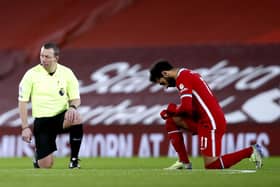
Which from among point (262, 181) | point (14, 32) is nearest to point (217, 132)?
point (262, 181)

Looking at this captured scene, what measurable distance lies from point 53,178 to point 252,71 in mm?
8705

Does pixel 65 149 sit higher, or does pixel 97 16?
pixel 97 16

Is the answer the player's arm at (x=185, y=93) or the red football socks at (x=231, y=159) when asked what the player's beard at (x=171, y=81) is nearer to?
the player's arm at (x=185, y=93)

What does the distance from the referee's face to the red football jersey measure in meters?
1.64

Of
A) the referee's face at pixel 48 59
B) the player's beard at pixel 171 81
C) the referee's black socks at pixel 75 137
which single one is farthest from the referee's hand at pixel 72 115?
the player's beard at pixel 171 81

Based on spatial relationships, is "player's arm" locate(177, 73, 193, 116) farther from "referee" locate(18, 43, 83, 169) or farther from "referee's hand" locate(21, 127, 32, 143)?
"referee's hand" locate(21, 127, 32, 143)

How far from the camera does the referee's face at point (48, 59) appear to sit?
39.3ft

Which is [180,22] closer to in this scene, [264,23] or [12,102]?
[264,23]

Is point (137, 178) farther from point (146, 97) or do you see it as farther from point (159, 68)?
point (146, 97)

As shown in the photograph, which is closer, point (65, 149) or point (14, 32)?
point (65, 149)

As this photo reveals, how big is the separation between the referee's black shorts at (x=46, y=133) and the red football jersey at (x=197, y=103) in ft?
5.82

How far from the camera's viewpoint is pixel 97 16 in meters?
19.0

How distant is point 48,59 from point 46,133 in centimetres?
102

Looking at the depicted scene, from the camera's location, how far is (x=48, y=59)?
39.6 ft
